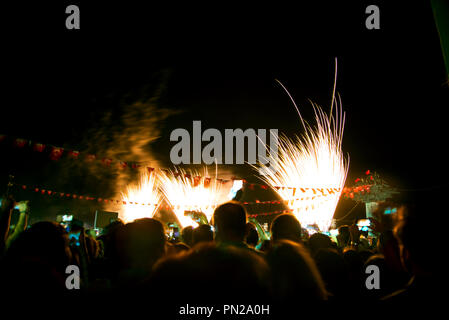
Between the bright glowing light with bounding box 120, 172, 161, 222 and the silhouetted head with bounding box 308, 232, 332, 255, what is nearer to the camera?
the silhouetted head with bounding box 308, 232, 332, 255

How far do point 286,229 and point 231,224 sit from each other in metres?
1.06

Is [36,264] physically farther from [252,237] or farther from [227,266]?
[252,237]

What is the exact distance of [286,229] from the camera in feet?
12.6

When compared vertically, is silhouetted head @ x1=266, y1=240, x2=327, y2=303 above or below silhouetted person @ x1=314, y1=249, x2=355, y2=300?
above

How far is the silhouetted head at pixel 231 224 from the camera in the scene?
313cm

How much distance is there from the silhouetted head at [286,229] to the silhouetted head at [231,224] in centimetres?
87

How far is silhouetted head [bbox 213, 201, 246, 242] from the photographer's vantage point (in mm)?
3131

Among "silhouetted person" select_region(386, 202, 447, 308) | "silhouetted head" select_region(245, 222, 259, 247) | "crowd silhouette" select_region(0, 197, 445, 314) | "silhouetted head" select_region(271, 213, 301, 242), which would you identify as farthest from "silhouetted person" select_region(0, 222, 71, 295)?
"silhouetted head" select_region(245, 222, 259, 247)

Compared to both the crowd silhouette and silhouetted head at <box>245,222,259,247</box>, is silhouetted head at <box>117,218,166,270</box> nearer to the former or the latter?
the crowd silhouette

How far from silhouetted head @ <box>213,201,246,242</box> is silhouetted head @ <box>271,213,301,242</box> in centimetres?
87

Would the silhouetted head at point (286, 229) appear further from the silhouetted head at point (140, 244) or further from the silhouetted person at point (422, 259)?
the silhouetted head at point (140, 244)

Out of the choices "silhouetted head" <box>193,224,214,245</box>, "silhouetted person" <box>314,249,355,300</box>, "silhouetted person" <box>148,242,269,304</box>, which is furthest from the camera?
"silhouetted head" <box>193,224,214,245</box>

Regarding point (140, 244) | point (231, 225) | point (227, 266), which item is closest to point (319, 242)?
point (231, 225)

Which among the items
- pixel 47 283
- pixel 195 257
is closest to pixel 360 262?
pixel 195 257
